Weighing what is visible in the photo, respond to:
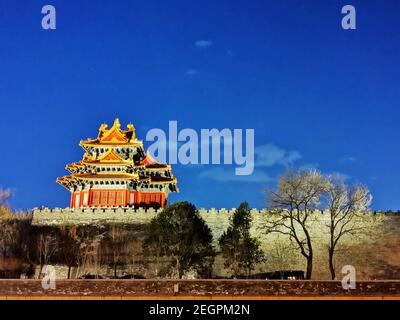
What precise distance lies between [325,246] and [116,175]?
14.9 metres

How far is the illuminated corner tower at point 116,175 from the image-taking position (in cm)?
4200

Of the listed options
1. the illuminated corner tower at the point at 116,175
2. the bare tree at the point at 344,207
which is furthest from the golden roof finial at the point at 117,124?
the bare tree at the point at 344,207

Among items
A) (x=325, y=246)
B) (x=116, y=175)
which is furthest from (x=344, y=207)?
(x=116, y=175)

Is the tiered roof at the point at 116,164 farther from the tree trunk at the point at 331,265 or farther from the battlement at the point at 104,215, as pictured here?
the tree trunk at the point at 331,265

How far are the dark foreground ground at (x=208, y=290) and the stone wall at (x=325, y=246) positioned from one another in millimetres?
11274

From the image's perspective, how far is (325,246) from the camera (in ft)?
117

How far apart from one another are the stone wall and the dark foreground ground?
11.3 metres

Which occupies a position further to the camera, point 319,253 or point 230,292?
point 319,253

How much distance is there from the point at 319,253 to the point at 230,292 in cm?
1425

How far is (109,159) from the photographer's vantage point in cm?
4278

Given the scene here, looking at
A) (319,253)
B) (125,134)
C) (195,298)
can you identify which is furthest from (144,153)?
(195,298)

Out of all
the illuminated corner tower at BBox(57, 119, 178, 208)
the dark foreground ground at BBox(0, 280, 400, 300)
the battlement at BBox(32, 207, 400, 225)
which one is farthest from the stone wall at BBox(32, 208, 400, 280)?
the dark foreground ground at BBox(0, 280, 400, 300)
